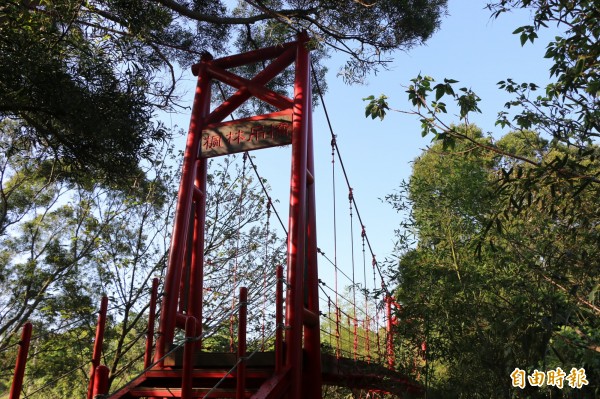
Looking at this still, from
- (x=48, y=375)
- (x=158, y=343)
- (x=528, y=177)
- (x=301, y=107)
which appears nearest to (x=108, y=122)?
(x=301, y=107)

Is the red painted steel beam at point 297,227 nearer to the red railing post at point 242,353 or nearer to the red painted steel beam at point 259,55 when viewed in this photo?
the red painted steel beam at point 259,55

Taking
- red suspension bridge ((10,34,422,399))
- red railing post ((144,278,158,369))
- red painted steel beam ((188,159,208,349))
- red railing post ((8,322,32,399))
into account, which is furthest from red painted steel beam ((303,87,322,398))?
red railing post ((8,322,32,399))

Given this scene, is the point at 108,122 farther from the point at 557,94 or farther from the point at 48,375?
the point at 48,375

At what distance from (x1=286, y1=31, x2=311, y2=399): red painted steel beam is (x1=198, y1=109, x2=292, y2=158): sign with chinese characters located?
0.09m

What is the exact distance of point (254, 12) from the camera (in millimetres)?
4484

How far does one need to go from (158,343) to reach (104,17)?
2.25 metres

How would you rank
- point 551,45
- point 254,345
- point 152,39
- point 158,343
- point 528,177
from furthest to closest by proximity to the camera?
point 254,345, point 152,39, point 158,343, point 551,45, point 528,177

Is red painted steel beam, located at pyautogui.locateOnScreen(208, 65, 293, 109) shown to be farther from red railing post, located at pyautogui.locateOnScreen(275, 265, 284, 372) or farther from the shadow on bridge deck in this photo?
the shadow on bridge deck

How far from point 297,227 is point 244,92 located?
4.22 feet

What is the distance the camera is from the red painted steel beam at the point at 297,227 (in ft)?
9.18

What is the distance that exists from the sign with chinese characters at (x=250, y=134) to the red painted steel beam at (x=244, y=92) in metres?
0.17

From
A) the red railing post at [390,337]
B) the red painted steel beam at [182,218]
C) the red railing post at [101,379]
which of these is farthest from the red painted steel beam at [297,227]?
the red railing post at [101,379]

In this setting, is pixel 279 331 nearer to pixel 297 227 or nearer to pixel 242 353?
pixel 242 353

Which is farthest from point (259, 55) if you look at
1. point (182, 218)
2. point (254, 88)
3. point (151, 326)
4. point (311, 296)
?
point (151, 326)
